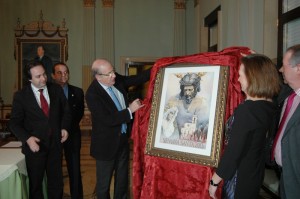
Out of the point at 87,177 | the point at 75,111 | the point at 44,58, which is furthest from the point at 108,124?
the point at 44,58

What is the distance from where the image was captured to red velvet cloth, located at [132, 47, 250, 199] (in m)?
2.16

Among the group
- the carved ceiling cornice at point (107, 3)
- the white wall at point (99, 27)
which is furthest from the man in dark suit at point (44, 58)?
the carved ceiling cornice at point (107, 3)

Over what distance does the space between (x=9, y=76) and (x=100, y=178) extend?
7.08 m

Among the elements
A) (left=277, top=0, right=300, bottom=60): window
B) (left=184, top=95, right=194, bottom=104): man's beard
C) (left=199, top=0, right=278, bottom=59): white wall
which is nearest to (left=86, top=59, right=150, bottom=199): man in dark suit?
(left=184, top=95, right=194, bottom=104): man's beard

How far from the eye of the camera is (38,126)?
111 inches

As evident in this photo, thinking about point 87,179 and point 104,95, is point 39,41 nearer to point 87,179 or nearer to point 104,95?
point 87,179

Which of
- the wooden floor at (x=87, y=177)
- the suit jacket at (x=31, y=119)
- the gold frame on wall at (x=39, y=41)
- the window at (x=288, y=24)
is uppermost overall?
the gold frame on wall at (x=39, y=41)

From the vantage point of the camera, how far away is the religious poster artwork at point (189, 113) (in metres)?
2.12

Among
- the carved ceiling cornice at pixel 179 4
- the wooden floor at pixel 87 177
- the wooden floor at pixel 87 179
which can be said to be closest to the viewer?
the wooden floor at pixel 87 179

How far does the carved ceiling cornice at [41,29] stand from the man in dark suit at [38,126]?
20.8ft

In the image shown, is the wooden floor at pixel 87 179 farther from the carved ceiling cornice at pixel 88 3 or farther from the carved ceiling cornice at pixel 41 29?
the carved ceiling cornice at pixel 88 3

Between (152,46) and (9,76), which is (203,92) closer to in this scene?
(152,46)

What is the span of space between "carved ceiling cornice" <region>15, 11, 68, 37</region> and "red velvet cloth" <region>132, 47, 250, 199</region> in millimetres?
6920

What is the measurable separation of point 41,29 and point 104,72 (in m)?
6.88
